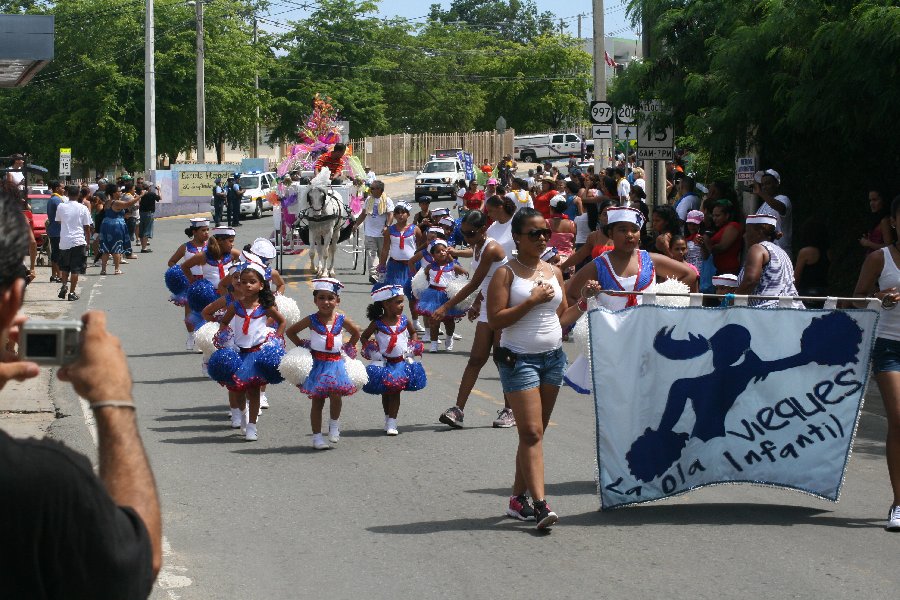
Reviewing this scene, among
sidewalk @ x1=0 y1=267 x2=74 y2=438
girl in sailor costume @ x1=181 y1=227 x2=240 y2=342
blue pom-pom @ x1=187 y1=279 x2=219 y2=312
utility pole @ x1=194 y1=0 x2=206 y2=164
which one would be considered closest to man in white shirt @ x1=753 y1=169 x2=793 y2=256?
girl in sailor costume @ x1=181 y1=227 x2=240 y2=342

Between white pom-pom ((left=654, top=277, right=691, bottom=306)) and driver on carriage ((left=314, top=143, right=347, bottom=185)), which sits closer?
white pom-pom ((left=654, top=277, right=691, bottom=306))

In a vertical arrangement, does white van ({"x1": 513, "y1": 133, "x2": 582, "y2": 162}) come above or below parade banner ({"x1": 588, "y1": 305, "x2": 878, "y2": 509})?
above

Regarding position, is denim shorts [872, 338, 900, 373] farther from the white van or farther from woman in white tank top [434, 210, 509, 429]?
the white van

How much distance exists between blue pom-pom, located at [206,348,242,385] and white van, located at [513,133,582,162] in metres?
65.4

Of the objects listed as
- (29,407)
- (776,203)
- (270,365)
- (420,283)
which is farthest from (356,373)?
(776,203)

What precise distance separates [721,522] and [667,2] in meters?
15.1

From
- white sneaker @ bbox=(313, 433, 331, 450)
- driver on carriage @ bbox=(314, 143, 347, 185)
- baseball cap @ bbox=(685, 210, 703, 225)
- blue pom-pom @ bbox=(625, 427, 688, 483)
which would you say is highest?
Result: driver on carriage @ bbox=(314, 143, 347, 185)

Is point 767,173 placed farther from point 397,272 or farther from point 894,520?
point 894,520

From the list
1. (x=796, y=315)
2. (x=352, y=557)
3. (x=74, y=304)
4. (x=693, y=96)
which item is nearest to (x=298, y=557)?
(x=352, y=557)

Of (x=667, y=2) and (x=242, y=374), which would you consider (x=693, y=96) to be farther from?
(x=242, y=374)

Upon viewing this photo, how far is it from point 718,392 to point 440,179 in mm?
47521

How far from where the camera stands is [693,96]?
64.9ft

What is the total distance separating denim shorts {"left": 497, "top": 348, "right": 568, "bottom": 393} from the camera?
787 centimetres

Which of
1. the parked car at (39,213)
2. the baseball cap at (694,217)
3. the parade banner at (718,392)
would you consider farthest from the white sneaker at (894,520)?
the parked car at (39,213)
